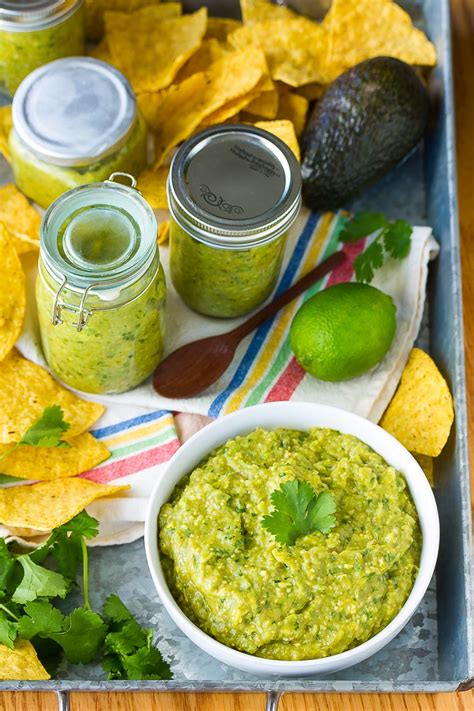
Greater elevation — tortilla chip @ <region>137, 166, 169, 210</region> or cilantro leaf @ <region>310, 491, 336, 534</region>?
tortilla chip @ <region>137, 166, 169, 210</region>

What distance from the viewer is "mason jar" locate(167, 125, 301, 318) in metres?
1.90

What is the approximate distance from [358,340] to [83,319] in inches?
21.4

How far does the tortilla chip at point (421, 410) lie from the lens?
1968mm

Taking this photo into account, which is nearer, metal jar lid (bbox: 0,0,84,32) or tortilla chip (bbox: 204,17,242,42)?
metal jar lid (bbox: 0,0,84,32)

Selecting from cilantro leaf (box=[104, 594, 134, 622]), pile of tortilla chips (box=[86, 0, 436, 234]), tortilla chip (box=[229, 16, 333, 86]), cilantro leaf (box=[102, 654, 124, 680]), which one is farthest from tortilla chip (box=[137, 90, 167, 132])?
cilantro leaf (box=[102, 654, 124, 680])

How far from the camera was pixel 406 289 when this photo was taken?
85.9 inches

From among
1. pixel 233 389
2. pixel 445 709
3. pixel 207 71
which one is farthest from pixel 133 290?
pixel 445 709

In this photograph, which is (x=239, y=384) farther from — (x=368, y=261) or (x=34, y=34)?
(x=34, y=34)

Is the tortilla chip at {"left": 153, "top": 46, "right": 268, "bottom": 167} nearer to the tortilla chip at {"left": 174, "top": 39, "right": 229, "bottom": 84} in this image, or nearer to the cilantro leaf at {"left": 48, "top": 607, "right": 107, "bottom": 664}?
the tortilla chip at {"left": 174, "top": 39, "right": 229, "bottom": 84}

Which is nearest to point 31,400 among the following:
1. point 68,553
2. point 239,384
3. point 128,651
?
point 68,553

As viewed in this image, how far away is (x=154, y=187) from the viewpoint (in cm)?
223

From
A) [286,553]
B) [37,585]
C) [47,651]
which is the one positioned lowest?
[47,651]

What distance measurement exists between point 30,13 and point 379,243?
2.91 ft

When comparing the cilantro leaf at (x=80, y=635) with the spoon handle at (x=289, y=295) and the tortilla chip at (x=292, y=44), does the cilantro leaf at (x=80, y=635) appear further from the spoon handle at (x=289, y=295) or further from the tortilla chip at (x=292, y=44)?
the tortilla chip at (x=292, y=44)
